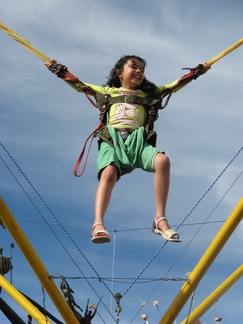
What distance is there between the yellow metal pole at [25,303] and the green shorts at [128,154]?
180 cm

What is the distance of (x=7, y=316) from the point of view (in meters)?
10.0

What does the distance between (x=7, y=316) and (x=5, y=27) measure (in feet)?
14.4

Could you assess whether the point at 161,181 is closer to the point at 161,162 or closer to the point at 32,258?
the point at 161,162

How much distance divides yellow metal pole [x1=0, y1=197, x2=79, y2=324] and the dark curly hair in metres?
2.86

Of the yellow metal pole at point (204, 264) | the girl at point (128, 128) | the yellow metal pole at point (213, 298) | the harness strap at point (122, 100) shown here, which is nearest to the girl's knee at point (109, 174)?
the girl at point (128, 128)

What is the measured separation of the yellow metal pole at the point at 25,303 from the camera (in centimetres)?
771

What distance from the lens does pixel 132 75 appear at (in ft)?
28.8

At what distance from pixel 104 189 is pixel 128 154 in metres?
0.63

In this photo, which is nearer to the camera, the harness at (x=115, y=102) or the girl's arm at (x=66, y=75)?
the harness at (x=115, y=102)

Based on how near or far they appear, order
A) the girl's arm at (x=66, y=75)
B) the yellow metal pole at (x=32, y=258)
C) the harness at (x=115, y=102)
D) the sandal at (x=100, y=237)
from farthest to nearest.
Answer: the girl's arm at (x=66, y=75) < the harness at (x=115, y=102) < the sandal at (x=100, y=237) < the yellow metal pole at (x=32, y=258)

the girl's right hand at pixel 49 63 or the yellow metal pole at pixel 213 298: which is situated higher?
the girl's right hand at pixel 49 63

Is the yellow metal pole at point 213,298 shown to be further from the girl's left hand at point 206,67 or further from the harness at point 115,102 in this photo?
the girl's left hand at point 206,67

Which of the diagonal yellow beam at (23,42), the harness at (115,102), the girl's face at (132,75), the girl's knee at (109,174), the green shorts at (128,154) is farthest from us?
the diagonal yellow beam at (23,42)

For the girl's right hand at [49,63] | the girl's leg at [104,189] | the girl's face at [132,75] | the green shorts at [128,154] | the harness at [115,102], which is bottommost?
the girl's leg at [104,189]
